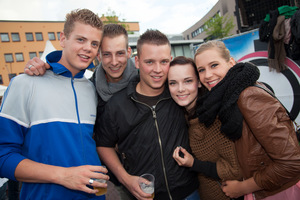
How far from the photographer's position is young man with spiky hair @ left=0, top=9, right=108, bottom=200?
52.9 inches

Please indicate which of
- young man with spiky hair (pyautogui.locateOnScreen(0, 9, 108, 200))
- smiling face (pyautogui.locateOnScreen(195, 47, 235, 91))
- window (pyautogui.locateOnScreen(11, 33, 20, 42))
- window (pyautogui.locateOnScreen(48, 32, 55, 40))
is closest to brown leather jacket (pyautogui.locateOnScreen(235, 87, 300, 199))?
smiling face (pyautogui.locateOnScreen(195, 47, 235, 91))

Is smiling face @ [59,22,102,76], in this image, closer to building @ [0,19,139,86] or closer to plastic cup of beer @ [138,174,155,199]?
plastic cup of beer @ [138,174,155,199]

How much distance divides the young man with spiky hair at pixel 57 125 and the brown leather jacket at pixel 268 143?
4.26 ft

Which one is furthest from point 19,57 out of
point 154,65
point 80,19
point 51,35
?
point 154,65

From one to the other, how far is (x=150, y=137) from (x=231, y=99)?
95cm

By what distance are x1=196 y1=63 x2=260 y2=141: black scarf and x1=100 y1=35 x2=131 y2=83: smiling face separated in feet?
4.29

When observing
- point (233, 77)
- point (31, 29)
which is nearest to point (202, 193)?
point (233, 77)

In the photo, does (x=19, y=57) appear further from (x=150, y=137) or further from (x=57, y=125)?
(x=150, y=137)

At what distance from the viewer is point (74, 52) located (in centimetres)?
175

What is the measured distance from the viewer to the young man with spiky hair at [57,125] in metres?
1.34

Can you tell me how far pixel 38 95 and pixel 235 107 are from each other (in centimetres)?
176

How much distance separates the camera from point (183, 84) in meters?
2.02

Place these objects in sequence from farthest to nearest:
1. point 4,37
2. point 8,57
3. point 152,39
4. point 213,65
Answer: point 8,57 < point 4,37 < point 152,39 < point 213,65

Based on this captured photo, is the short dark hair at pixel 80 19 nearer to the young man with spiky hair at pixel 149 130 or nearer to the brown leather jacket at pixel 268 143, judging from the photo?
the young man with spiky hair at pixel 149 130
